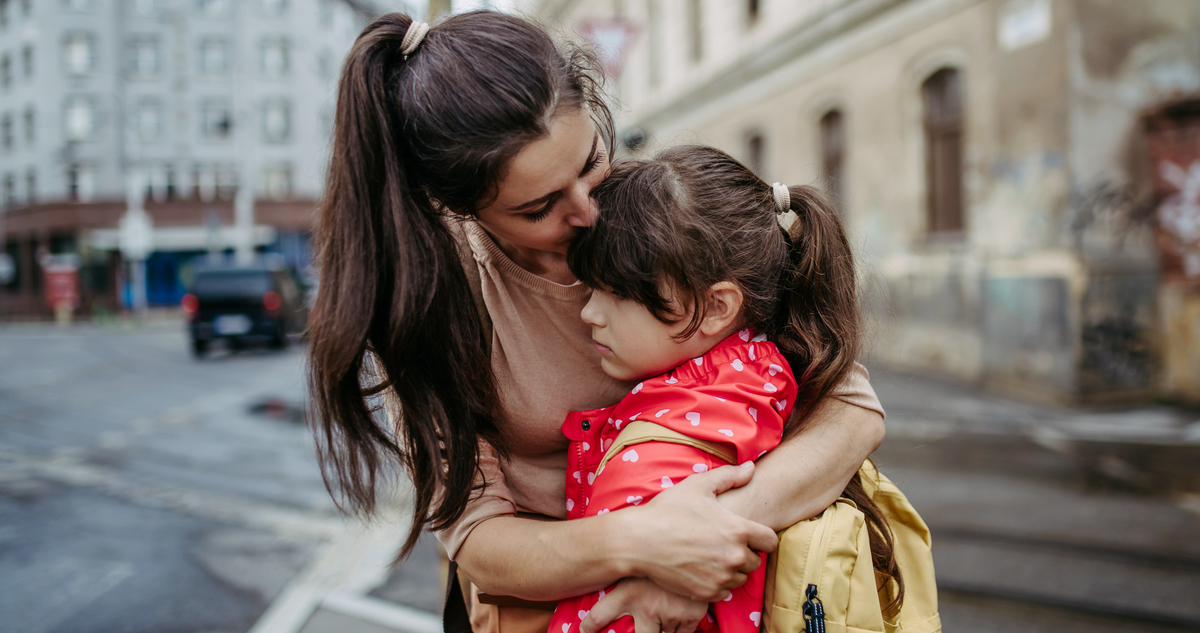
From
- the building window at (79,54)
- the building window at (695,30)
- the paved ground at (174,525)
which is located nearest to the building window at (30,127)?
the building window at (79,54)

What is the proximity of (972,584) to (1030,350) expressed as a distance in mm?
5126

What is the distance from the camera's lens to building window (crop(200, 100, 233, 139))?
3491cm

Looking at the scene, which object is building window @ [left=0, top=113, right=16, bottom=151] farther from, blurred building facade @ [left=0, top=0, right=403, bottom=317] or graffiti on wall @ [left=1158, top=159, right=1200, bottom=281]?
graffiti on wall @ [left=1158, top=159, right=1200, bottom=281]

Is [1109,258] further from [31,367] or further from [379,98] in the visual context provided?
[31,367]

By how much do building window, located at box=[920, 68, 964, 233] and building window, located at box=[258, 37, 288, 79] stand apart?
33211mm

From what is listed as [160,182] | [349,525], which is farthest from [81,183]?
[349,525]

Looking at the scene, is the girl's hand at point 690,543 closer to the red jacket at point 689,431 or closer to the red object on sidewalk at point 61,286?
the red jacket at point 689,431

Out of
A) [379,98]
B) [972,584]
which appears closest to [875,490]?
[379,98]

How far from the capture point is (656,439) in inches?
49.0

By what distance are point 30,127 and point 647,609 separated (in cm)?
3938

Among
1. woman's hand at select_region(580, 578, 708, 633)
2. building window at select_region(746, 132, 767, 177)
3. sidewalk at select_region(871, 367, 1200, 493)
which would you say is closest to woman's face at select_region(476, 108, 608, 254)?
woman's hand at select_region(580, 578, 708, 633)

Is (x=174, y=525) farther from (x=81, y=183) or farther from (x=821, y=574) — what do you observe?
(x=81, y=183)

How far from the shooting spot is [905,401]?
8.16 meters

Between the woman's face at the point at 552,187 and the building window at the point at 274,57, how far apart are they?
126 feet
